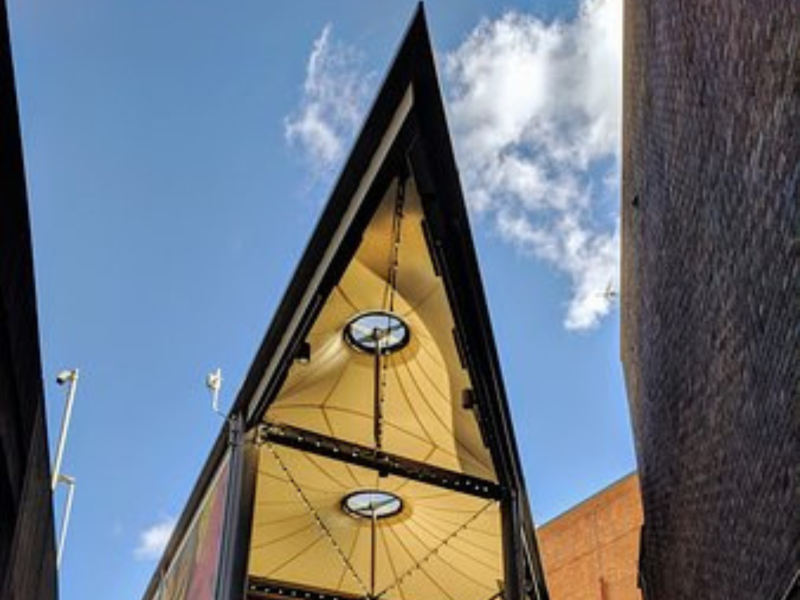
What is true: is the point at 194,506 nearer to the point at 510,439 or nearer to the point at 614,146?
the point at 510,439

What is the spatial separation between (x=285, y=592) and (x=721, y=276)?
745 cm

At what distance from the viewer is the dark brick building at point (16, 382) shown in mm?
4336

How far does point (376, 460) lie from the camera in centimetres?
793

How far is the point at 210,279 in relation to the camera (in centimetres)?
1476

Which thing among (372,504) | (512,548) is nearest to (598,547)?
(372,504)

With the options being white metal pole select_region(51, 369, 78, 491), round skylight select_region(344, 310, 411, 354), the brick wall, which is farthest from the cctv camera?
round skylight select_region(344, 310, 411, 354)

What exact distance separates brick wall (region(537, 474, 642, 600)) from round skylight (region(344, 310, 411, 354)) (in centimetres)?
1017

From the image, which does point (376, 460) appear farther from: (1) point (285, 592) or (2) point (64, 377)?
(2) point (64, 377)

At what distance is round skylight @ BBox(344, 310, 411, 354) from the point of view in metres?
7.59

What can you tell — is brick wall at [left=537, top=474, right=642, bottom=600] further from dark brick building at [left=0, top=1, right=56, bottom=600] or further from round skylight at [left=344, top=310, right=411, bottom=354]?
dark brick building at [left=0, top=1, right=56, bottom=600]

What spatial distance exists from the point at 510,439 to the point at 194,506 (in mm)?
3127

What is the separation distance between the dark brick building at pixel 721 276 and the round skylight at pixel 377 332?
222 cm

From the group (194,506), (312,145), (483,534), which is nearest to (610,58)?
(312,145)

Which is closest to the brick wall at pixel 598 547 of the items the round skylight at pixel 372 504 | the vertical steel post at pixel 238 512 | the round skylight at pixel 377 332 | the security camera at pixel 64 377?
the round skylight at pixel 372 504
